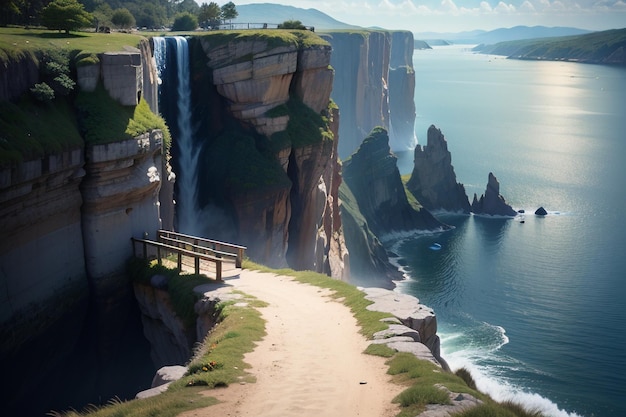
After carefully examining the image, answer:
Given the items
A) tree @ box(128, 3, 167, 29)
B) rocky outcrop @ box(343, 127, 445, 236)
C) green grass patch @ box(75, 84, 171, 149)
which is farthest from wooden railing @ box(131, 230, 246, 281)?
rocky outcrop @ box(343, 127, 445, 236)

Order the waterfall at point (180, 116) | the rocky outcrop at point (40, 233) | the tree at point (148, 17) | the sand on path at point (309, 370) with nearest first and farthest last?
the sand on path at point (309, 370) → the rocky outcrop at point (40, 233) → the waterfall at point (180, 116) → the tree at point (148, 17)

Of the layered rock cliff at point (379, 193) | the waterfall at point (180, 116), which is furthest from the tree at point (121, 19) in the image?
the layered rock cliff at point (379, 193)

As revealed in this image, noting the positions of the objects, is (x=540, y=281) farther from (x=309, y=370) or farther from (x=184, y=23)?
(x=309, y=370)

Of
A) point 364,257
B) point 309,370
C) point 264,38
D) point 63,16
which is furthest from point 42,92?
point 364,257

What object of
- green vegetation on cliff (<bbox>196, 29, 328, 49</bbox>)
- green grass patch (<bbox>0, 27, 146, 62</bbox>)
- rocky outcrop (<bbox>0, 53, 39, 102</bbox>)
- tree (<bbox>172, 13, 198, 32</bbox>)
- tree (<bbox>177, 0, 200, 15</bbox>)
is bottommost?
rocky outcrop (<bbox>0, 53, 39, 102</bbox>)

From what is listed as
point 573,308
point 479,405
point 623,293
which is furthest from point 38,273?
point 623,293

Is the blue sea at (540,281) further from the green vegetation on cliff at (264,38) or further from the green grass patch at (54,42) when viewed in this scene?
the green grass patch at (54,42)

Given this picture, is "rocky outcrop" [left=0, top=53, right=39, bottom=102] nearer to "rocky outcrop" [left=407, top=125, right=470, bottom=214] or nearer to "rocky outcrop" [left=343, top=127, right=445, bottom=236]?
"rocky outcrop" [left=343, top=127, right=445, bottom=236]
